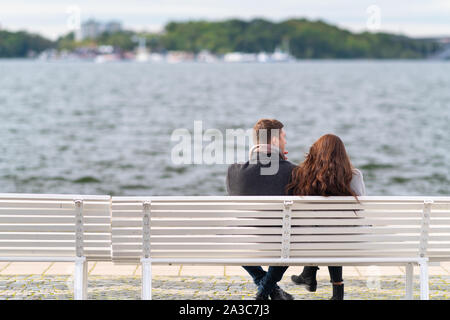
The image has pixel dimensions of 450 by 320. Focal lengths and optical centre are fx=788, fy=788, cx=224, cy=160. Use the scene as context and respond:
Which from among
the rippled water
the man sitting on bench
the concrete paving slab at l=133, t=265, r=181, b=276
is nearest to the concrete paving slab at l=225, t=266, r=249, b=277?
the concrete paving slab at l=133, t=265, r=181, b=276

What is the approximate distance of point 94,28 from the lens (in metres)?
119

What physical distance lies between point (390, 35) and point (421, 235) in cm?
10856

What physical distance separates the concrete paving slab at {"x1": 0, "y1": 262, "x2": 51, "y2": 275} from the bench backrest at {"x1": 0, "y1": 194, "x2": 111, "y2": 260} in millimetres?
1225

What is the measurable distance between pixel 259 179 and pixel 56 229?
4.06 feet

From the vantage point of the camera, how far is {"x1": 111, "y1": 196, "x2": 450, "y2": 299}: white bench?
4.49 meters

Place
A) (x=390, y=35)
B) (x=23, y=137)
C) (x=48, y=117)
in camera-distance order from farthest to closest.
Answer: (x=390, y=35)
(x=48, y=117)
(x=23, y=137)

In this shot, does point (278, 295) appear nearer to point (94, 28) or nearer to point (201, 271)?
point (201, 271)

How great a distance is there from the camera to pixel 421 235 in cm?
464

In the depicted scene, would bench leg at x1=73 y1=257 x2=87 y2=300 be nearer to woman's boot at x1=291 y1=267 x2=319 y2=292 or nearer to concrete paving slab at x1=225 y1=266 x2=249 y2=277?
concrete paving slab at x1=225 y1=266 x2=249 y2=277

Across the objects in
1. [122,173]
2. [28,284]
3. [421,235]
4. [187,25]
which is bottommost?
[122,173]

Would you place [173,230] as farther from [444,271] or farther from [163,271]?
[444,271]

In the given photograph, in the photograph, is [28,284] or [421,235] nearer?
[421,235]

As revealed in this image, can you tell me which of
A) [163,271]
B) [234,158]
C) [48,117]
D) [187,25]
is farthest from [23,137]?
[187,25]

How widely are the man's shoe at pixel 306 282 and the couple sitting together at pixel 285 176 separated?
10.8 inches
